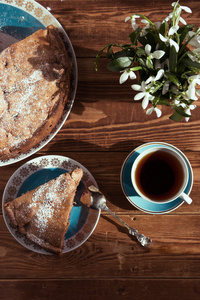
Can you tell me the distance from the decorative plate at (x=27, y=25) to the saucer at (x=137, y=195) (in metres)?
0.35

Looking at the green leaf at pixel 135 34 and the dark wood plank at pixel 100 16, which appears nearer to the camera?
the green leaf at pixel 135 34

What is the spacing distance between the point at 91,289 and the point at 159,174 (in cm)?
65

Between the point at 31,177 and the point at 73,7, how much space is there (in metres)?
0.82

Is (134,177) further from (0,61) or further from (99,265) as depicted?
(0,61)

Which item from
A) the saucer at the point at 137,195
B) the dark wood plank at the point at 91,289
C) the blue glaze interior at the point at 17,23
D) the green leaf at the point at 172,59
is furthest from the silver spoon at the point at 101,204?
the blue glaze interior at the point at 17,23

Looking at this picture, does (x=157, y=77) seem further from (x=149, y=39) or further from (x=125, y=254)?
(x=125, y=254)

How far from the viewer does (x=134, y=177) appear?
126cm

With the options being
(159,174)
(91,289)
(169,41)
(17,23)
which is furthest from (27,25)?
(91,289)

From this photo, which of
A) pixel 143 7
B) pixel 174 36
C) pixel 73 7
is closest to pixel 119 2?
pixel 143 7

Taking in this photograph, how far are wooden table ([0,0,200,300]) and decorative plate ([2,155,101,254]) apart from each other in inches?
2.2

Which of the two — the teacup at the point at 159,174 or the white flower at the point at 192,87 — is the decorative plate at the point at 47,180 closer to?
the teacup at the point at 159,174

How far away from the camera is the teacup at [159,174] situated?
1.23 m

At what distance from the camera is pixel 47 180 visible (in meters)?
1.38

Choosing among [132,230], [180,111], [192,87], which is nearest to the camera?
[192,87]
